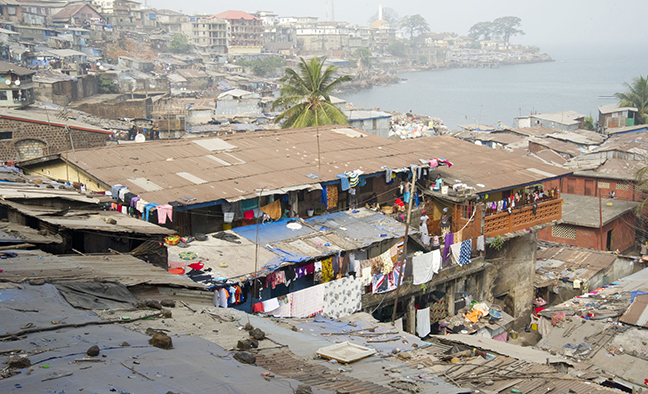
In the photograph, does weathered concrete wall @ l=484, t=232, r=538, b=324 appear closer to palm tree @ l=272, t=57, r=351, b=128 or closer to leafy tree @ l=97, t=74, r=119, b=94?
palm tree @ l=272, t=57, r=351, b=128

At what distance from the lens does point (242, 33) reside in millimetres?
105625

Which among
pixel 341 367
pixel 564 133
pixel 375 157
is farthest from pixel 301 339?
pixel 564 133

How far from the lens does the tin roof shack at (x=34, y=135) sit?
82.2ft

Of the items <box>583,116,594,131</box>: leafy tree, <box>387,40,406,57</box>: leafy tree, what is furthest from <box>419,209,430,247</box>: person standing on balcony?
<box>387,40,406,57</box>: leafy tree

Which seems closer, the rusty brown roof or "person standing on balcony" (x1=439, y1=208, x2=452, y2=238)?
the rusty brown roof

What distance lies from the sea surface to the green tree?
88.5 ft

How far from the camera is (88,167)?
1494cm

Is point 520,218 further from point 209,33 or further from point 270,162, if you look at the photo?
point 209,33

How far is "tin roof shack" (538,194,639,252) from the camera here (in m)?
26.4

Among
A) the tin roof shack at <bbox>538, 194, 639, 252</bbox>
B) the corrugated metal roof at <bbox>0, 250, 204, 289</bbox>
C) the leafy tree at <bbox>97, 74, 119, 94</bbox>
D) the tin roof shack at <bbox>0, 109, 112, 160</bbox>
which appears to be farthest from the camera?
the leafy tree at <bbox>97, 74, 119, 94</bbox>

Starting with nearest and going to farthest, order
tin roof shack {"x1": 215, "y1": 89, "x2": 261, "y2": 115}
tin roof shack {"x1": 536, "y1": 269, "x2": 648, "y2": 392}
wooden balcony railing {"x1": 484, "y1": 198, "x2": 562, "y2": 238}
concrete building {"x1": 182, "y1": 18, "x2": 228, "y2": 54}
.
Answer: tin roof shack {"x1": 536, "y1": 269, "x2": 648, "y2": 392}, wooden balcony railing {"x1": 484, "y1": 198, "x2": 562, "y2": 238}, tin roof shack {"x1": 215, "y1": 89, "x2": 261, "y2": 115}, concrete building {"x1": 182, "y1": 18, "x2": 228, "y2": 54}

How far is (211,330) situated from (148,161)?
9.33m

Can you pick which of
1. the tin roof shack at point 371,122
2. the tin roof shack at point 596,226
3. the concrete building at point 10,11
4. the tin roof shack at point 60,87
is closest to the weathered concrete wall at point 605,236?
the tin roof shack at point 596,226

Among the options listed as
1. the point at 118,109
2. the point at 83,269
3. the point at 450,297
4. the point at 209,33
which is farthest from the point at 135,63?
the point at 83,269
